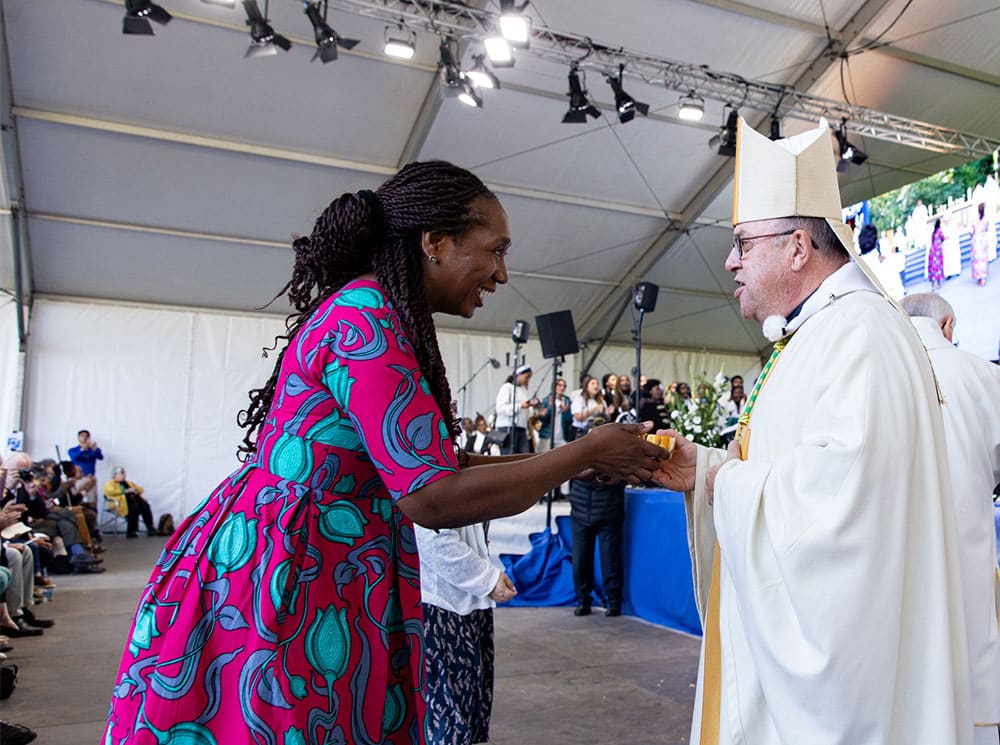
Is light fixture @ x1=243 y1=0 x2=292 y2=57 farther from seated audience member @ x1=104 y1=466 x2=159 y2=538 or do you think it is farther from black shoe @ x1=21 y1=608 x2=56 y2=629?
seated audience member @ x1=104 y1=466 x2=159 y2=538

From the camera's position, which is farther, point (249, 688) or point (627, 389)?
point (627, 389)

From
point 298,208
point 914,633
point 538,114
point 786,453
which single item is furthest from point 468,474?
point 298,208

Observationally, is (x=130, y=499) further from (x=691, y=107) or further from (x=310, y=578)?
(x=310, y=578)

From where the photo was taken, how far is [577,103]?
8438 mm

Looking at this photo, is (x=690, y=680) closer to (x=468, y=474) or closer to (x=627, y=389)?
(x=468, y=474)

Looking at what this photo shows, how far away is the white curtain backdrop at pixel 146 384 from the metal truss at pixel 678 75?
5843mm

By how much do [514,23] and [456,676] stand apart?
21.1 feet

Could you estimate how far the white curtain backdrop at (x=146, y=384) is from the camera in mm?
12766

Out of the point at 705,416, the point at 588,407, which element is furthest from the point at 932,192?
the point at 705,416

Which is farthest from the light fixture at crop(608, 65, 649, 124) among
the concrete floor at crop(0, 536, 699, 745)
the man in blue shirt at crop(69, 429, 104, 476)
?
the man in blue shirt at crop(69, 429, 104, 476)

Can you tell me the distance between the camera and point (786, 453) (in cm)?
142

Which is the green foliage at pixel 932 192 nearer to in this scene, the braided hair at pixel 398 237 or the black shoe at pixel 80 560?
the braided hair at pixel 398 237

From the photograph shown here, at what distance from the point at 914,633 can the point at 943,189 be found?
938cm

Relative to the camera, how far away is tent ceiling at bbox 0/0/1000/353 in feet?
28.2
